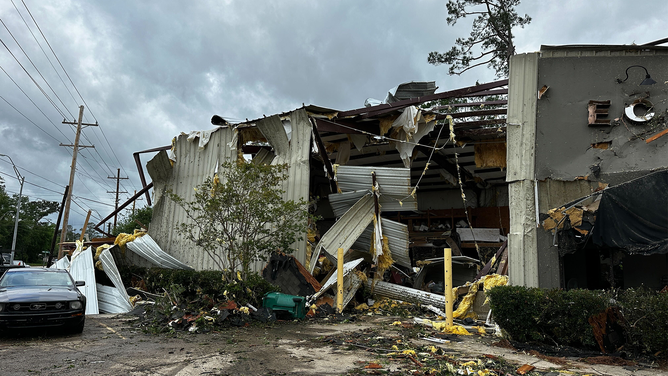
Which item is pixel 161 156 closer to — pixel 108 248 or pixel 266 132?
pixel 108 248

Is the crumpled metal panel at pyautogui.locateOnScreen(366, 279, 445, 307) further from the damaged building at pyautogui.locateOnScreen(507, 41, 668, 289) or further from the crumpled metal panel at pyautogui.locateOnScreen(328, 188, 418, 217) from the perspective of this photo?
the damaged building at pyautogui.locateOnScreen(507, 41, 668, 289)

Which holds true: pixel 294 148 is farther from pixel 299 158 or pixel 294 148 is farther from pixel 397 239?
pixel 397 239

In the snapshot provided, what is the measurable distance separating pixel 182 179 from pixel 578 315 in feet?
50.7

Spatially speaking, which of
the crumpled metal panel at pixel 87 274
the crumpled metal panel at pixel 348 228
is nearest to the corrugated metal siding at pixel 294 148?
the crumpled metal panel at pixel 348 228

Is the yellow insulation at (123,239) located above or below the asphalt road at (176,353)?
above

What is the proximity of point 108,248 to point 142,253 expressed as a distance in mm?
1448

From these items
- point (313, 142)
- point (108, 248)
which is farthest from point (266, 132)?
point (108, 248)

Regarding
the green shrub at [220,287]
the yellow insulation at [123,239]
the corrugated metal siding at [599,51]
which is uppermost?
the corrugated metal siding at [599,51]

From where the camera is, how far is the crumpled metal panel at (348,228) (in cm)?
1431

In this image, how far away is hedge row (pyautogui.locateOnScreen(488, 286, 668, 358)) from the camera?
6809mm

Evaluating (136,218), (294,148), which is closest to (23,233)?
(136,218)

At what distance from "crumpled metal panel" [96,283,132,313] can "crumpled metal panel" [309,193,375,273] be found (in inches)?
247

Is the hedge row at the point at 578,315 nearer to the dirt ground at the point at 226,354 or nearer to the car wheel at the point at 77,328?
the dirt ground at the point at 226,354

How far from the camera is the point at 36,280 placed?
34.0 ft
